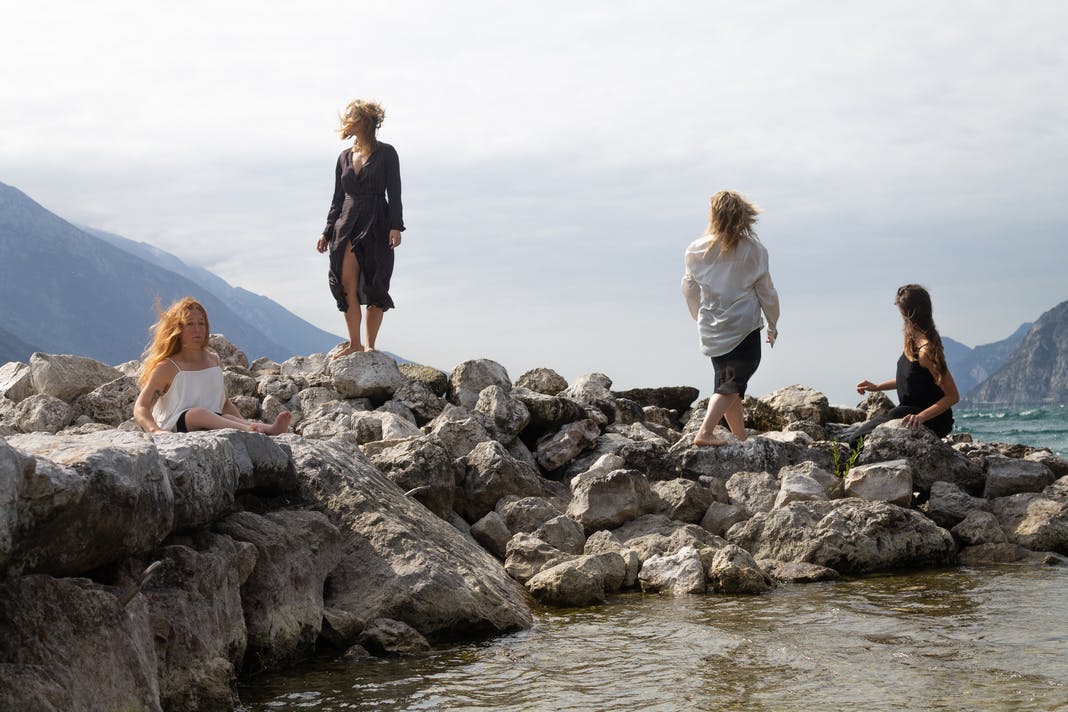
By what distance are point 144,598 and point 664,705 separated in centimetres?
217

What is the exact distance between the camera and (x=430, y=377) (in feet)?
35.0

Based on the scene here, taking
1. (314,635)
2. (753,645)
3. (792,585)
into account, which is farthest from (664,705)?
(792,585)

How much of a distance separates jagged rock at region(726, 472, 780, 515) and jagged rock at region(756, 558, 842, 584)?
972 millimetres

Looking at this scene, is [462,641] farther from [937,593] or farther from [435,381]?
[435,381]

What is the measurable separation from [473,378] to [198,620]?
6.11 m

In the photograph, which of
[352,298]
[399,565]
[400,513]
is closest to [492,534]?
[400,513]

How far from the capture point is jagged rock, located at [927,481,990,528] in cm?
838

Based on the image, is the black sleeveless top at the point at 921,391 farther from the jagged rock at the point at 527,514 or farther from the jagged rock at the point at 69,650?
the jagged rock at the point at 69,650

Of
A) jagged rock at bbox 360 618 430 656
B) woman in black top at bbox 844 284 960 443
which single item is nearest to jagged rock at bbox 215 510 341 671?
jagged rock at bbox 360 618 430 656

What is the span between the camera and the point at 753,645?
5.31 m

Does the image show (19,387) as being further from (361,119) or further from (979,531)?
(979,531)

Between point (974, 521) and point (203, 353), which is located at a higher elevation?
point (203, 353)

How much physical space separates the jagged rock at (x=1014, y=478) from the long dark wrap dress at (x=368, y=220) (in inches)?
236

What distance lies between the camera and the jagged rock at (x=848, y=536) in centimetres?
740
